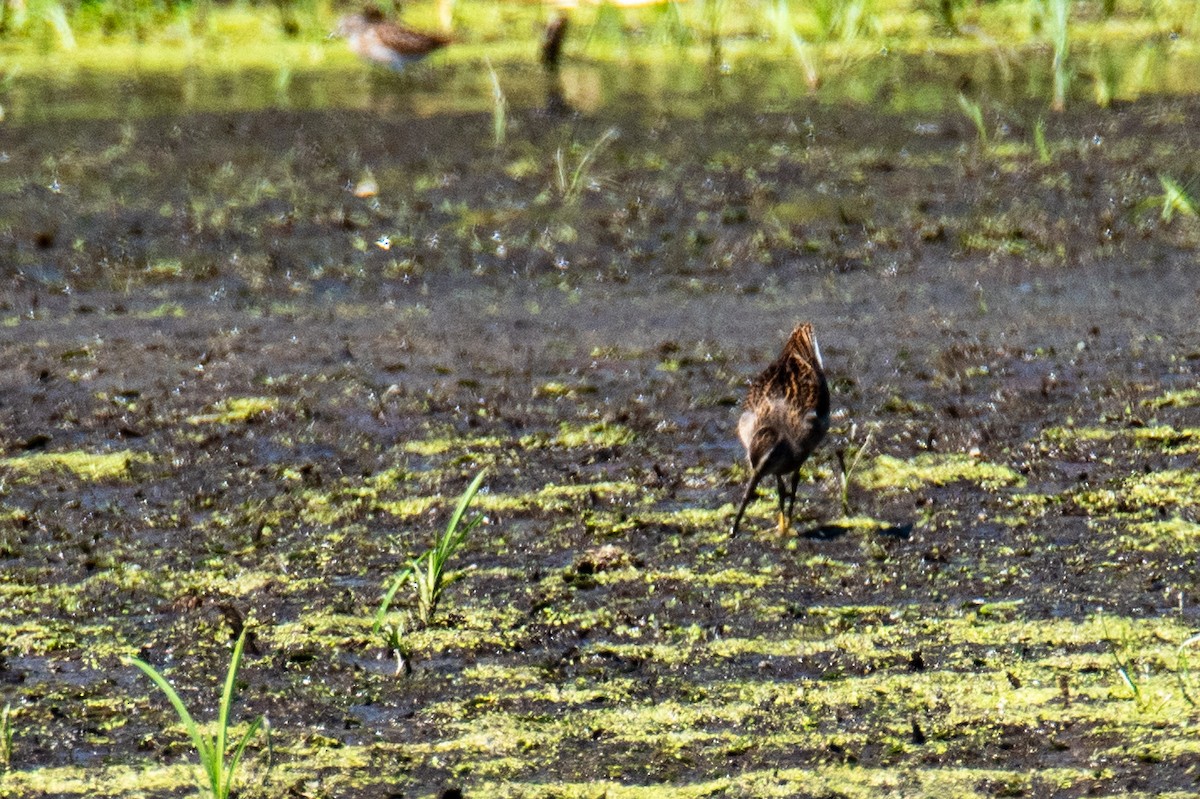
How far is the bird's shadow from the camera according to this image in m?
4.02

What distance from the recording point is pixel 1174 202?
622 centimetres

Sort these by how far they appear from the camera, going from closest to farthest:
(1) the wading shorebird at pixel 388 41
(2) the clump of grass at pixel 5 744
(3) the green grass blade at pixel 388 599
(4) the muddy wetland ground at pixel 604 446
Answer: (2) the clump of grass at pixel 5 744
(4) the muddy wetland ground at pixel 604 446
(3) the green grass blade at pixel 388 599
(1) the wading shorebird at pixel 388 41

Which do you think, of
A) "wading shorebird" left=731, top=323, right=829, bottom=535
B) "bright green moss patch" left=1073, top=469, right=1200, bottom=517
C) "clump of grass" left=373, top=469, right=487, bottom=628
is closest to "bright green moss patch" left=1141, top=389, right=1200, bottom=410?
"bright green moss patch" left=1073, top=469, right=1200, bottom=517

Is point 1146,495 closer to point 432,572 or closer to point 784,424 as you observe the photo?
point 784,424

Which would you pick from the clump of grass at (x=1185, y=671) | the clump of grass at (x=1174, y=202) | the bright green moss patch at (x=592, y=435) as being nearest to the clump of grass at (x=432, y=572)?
the bright green moss patch at (x=592, y=435)

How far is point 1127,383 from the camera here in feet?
16.0

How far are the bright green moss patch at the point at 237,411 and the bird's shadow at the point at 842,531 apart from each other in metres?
1.61

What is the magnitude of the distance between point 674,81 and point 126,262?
3.54 meters

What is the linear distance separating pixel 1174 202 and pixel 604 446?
9.18ft

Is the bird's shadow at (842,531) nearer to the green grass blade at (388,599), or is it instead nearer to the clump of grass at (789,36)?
the green grass blade at (388,599)

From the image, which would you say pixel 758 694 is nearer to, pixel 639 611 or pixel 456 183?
pixel 639 611

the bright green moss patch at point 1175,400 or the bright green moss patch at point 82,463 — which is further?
the bright green moss patch at point 1175,400

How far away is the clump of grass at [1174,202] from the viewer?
600 cm

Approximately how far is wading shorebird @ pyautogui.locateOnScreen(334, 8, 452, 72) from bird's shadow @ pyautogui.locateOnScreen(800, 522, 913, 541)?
17.9ft
